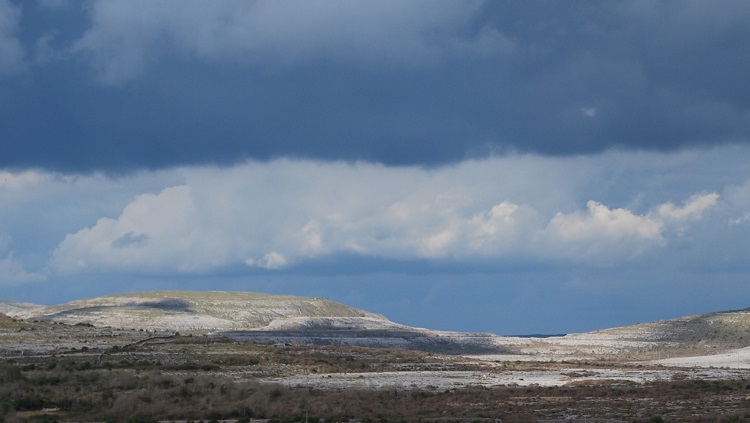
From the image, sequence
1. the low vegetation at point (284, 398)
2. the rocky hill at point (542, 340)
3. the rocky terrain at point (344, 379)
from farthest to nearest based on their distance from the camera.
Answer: the rocky hill at point (542, 340) → the rocky terrain at point (344, 379) → the low vegetation at point (284, 398)

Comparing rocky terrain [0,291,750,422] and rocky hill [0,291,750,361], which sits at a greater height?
rocky hill [0,291,750,361]

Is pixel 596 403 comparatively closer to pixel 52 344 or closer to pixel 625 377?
pixel 625 377

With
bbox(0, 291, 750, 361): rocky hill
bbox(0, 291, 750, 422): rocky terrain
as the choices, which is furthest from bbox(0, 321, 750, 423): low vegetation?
bbox(0, 291, 750, 361): rocky hill

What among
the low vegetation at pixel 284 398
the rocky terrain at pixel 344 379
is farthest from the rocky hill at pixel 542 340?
the low vegetation at pixel 284 398

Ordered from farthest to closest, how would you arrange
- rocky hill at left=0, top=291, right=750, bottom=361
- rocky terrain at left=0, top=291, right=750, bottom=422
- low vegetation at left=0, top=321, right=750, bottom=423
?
rocky hill at left=0, top=291, right=750, bottom=361 → rocky terrain at left=0, top=291, right=750, bottom=422 → low vegetation at left=0, top=321, right=750, bottom=423

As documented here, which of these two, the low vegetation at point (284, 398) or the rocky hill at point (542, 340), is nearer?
the low vegetation at point (284, 398)

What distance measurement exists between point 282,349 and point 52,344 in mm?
24788

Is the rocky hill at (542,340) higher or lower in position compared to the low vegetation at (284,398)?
higher

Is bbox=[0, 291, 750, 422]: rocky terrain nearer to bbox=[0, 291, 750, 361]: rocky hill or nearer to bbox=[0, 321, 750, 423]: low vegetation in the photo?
bbox=[0, 321, 750, 423]: low vegetation

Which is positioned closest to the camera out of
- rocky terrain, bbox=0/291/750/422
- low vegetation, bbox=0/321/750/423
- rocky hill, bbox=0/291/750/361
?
low vegetation, bbox=0/321/750/423

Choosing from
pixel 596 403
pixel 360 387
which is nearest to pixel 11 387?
pixel 360 387

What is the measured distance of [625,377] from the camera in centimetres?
8362

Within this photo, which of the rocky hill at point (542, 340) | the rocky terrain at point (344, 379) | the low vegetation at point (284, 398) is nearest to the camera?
the low vegetation at point (284, 398)

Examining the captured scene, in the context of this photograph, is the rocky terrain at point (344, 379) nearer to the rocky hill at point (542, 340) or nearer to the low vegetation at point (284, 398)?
the low vegetation at point (284, 398)
